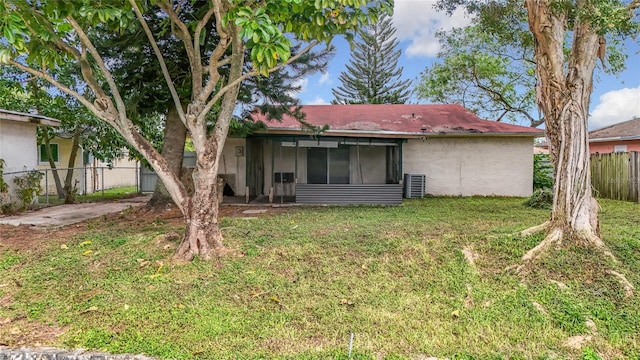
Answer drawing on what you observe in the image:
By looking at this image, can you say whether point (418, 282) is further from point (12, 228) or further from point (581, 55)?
point (12, 228)

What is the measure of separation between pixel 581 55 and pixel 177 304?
18.8ft

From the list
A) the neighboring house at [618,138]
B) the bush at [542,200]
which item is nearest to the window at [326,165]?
the bush at [542,200]

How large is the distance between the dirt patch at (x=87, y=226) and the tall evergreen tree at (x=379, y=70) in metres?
22.7

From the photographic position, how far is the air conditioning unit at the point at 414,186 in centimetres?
1248

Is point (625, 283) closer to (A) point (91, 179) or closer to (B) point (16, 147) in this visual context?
(B) point (16, 147)

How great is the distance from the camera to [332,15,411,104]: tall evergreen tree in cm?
3023

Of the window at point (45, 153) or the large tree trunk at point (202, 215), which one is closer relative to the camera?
the large tree trunk at point (202, 215)

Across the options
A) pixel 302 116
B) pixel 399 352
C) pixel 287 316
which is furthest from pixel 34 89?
pixel 399 352

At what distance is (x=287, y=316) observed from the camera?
3.46 metres

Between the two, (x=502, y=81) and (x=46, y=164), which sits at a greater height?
(x=502, y=81)

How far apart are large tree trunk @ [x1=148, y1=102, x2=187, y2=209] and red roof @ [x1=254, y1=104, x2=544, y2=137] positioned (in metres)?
2.54

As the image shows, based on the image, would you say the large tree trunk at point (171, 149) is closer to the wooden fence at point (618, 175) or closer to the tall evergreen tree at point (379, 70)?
the wooden fence at point (618, 175)

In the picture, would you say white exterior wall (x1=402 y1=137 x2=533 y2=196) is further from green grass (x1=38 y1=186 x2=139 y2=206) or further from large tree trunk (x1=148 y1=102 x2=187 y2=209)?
green grass (x1=38 y1=186 x2=139 y2=206)

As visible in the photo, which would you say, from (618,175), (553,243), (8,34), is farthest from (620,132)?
(8,34)
